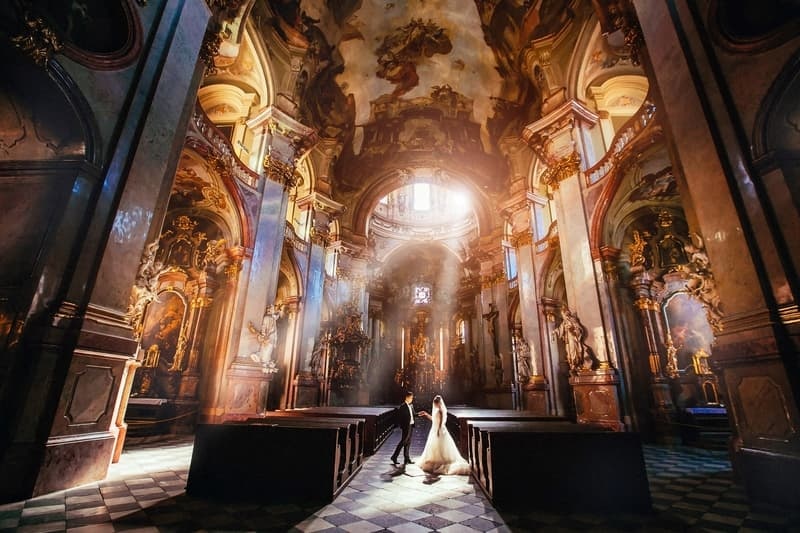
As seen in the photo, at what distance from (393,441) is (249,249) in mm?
6423

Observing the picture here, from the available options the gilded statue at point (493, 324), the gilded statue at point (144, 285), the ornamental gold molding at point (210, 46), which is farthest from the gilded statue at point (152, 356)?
the gilded statue at point (493, 324)

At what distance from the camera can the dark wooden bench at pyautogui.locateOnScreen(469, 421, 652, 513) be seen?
133 inches

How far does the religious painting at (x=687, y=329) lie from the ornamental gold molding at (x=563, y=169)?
5.06 metres

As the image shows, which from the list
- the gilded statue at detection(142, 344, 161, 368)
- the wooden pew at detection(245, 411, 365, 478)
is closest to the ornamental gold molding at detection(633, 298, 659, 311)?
the wooden pew at detection(245, 411, 365, 478)

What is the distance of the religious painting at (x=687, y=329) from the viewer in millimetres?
10273

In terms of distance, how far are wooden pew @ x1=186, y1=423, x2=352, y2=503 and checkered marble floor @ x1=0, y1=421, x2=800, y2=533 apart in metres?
0.17

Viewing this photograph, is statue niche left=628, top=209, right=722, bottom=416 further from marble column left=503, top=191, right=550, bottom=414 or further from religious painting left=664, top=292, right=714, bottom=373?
marble column left=503, top=191, right=550, bottom=414

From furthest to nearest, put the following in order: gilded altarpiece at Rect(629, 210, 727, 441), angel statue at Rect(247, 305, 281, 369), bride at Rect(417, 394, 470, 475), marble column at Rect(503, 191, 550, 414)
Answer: marble column at Rect(503, 191, 550, 414) < gilded altarpiece at Rect(629, 210, 727, 441) < angel statue at Rect(247, 305, 281, 369) < bride at Rect(417, 394, 470, 475)

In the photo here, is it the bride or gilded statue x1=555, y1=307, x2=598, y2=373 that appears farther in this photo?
gilded statue x1=555, y1=307, x2=598, y2=373

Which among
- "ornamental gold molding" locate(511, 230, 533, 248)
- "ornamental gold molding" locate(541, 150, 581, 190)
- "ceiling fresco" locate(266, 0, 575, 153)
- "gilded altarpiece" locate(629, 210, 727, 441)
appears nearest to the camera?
"gilded altarpiece" locate(629, 210, 727, 441)

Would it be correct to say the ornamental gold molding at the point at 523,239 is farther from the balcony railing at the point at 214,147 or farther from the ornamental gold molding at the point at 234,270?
the ornamental gold molding at the point at 234,270

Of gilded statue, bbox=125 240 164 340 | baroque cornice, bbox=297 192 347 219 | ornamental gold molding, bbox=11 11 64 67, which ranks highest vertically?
baroque cornice, bbox=297 192 347 219

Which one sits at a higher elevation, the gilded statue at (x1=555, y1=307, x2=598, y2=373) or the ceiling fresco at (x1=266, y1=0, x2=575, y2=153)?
the ceiling fresco at (x1=266, y1=0, x2=575, y2=153)

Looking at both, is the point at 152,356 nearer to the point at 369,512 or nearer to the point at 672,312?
the point at 369,512
